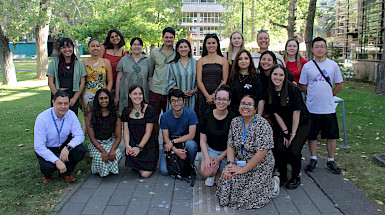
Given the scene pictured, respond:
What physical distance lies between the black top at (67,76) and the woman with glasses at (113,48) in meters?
0.73

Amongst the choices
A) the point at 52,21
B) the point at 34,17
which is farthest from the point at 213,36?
the point at 52,21

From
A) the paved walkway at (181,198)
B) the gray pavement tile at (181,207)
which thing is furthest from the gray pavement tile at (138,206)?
the gray pavement tile at (181,207)

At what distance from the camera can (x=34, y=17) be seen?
48.4ft

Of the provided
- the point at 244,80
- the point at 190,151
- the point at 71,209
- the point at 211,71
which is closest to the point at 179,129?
the point at 190,151

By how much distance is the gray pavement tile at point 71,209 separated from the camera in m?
3.73

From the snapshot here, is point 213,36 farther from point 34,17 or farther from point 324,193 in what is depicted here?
point 34,17

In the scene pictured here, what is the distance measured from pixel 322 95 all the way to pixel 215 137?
1679mm

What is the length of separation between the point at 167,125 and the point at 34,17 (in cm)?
1254

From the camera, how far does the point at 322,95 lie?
15.8 feet

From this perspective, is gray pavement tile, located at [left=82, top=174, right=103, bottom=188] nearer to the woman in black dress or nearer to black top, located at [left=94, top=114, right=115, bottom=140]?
the woman in black dress

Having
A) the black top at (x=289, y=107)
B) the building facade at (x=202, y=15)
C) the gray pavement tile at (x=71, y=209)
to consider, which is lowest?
the gray pavement tile at (x=71, y=209)

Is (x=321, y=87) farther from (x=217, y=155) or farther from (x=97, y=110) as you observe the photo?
(x=97, y=110)

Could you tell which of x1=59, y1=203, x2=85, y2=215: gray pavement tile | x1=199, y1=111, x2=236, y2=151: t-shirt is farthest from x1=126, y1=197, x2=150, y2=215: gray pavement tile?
x1=199, y1=111, x2=236, y2=151: t-shirt

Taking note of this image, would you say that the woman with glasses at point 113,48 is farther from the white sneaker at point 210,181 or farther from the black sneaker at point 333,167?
the black sneaker at point 333,167
